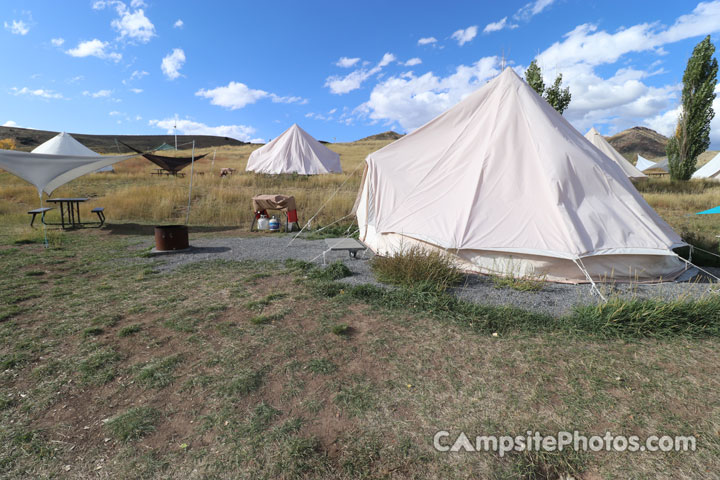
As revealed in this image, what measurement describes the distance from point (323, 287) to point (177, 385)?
2169mm

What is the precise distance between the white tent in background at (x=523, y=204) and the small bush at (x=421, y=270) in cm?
38

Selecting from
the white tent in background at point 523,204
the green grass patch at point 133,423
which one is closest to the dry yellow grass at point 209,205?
the white tent in background at point 523,204

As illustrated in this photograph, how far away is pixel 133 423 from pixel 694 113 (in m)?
26.4

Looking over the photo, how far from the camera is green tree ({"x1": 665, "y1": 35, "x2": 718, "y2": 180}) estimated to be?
18703mm

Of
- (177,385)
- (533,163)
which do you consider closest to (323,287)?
(177,385)

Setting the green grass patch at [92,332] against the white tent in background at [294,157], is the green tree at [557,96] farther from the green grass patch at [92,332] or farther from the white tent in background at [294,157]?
the green grass patch at [92,332]

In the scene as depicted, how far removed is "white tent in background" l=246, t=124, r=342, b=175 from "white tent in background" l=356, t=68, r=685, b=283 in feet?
53.1

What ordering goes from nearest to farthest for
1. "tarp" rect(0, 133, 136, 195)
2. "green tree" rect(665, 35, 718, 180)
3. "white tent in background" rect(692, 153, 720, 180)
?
"tarp" rect(0, 133, 136, 195) → "green tree" rect(665, 35, 718, 180) → "white tent in background" rect(692, 153, 720, 180)

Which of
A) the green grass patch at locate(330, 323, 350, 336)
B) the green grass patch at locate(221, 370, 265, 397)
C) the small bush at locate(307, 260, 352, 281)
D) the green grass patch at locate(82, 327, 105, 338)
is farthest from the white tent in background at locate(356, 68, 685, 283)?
the green grass patch at locate(82, 327, 105, 338)

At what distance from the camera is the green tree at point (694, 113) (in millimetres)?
18703

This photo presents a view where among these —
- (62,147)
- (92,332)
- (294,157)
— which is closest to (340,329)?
(92,332)

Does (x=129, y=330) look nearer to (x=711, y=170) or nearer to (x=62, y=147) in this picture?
(x=62, y=147)

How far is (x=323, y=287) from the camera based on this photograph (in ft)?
15.1

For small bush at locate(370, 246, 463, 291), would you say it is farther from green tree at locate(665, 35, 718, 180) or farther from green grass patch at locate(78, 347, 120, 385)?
green tree at locate(665, 35, 718, 180)
